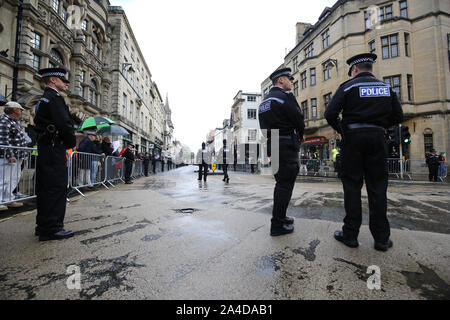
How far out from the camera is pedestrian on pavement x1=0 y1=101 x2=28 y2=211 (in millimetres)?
3945

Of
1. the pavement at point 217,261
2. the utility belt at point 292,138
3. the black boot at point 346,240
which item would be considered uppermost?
the utility belt at point 292,138

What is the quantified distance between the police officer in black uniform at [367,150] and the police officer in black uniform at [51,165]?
326cm

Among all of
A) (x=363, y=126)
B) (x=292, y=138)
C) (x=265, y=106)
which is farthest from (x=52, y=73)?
(x=363, y=126)

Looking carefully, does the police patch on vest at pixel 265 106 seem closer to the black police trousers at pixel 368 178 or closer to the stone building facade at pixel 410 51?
the black police trousers at pixel 368 178

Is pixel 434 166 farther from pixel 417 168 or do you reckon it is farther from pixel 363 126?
pixel 363 126

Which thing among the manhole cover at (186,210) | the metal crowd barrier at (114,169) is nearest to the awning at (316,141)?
the metal crowd barrier at (114,169)

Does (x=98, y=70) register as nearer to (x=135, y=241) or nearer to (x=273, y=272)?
(x=135, y=241)

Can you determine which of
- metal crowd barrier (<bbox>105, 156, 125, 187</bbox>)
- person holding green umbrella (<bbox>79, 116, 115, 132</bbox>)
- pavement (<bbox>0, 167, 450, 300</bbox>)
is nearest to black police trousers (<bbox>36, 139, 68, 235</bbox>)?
pavement (<bbox>0, 167, 450, 300</bbox>)

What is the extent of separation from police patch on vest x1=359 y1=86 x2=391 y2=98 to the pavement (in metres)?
1.61

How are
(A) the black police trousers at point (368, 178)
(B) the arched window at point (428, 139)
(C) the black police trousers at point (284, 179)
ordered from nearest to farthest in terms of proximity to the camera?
(A) the black police trousers at point (368, 178), (C) the black police trousers at point (284, 179), (B) the arched window at point (428, 139)

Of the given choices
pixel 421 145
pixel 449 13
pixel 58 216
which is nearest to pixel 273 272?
pixel 58 216

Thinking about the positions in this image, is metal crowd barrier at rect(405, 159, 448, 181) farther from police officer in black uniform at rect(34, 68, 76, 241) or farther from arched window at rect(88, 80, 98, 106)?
arched window at rect(88, 80, 98, 106)

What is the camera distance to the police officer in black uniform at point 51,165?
246cm
